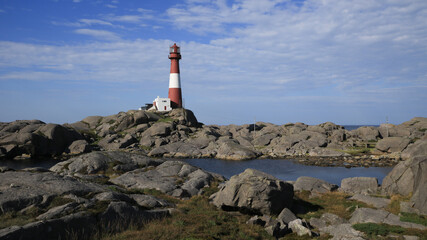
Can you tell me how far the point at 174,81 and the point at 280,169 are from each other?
159ft

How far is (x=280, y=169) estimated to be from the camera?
5825 centimetres

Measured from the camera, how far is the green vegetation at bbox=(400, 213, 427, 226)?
17831 mm

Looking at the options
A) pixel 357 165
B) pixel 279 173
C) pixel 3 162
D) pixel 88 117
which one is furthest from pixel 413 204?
pixel 88 117

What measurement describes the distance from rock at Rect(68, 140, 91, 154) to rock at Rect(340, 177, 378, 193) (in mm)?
62439

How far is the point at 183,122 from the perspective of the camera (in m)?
92.7

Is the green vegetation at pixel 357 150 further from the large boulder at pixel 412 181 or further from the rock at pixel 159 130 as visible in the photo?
the large boulder at pixel 412 181

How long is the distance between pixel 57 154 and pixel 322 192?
6481 centimetres

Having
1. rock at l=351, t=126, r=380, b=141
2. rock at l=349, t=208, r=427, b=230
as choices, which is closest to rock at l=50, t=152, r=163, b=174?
rock at l=349, t=208, r=427, b=230

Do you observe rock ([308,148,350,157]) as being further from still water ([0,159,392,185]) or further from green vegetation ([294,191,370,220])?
green vegetation ([294,191,370,220])

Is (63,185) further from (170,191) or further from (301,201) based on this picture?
(301,201)

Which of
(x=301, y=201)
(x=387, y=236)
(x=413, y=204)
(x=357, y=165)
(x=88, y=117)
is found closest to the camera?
(x=387, y=236)

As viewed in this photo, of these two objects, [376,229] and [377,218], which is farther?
[377,218]

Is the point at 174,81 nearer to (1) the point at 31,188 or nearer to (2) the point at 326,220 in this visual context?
(2) the point at 326,220

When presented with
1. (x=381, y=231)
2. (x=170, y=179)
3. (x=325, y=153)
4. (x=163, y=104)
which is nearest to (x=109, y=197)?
(x=170, y=179)
